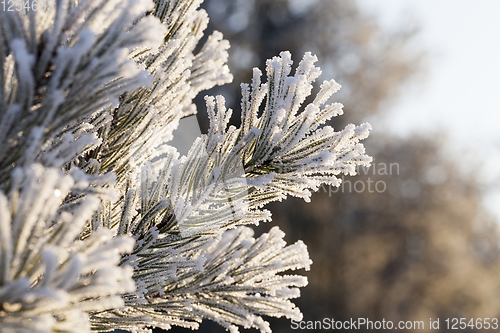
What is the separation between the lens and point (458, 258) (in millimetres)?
10789

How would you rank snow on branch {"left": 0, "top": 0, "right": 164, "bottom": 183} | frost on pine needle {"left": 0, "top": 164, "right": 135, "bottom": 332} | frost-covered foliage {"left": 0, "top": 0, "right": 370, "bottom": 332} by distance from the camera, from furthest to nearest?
frost-covered foliage {"left": 0, "top": 0, "right": 370, "bottom": 332}
snow on branch {"left": 0, "top": 0, "right": 164, "bottom": 183}
frost on pine needle {"left": 0, "top": 164, "right": 135, "bottom": 332}

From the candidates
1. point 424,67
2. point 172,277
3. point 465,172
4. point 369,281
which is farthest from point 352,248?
point 172,277

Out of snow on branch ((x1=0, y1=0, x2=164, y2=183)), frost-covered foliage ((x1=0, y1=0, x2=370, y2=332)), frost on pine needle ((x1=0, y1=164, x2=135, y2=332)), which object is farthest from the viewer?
frost-covered foliage ((x1=0, y1=0, x2=370, y2=332))

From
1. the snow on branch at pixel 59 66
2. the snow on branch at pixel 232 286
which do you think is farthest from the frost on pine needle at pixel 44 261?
the snow on branch at pixel 232 286

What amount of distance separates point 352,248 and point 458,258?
3.31m

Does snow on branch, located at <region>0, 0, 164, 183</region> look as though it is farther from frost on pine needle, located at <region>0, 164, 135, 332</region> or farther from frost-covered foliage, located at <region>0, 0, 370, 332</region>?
frost on pine needle, located at <region>0, 164, 135, 332</region>

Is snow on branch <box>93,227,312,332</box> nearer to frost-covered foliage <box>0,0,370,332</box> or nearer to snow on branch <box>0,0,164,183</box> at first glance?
frost-covered foliage <box>0,0,370,332</box>

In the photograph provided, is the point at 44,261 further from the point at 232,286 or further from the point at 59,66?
the point at 232,286

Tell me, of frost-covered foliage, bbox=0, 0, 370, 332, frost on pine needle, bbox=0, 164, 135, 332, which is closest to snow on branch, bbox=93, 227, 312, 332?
frost-covered foliage, bbox=0, 0, 370, 332

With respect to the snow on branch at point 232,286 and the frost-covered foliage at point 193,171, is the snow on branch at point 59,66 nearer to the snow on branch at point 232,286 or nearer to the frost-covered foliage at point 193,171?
the frost-covered foliage at point 193,171

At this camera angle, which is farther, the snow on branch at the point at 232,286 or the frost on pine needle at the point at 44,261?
the snow on branch at the point at 232,286

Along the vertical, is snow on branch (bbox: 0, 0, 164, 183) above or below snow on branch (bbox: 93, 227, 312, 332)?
above

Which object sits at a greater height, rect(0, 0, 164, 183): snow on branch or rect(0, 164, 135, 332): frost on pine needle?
rect(0, 0, 164, 183): snow on branch

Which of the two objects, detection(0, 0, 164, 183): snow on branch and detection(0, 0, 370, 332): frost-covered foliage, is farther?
detection(0, 0, 370, 332): frost-covered foliage
